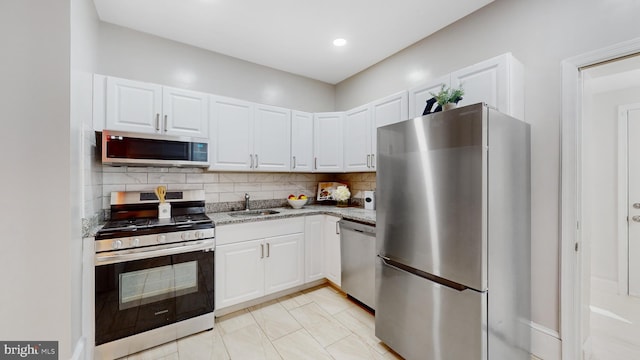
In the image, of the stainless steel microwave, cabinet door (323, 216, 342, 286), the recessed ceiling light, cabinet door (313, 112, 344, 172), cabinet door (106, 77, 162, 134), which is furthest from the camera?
cabinet door (313, 112, 344, 172)

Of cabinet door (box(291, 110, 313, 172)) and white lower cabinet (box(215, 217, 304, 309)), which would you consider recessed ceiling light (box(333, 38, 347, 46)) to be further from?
white lower cabinet (box(215, 217, 304, 309))

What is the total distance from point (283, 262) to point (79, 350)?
5.28 ft

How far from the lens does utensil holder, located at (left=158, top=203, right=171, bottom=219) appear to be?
237 centimetres

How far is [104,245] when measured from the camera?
1784mm

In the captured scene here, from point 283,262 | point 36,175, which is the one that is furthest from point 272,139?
point 36,175

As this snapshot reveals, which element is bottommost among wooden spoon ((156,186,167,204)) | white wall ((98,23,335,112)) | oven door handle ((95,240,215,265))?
oven door handle ((95,240,215,265))

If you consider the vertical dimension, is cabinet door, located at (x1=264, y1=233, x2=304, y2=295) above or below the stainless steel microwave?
below

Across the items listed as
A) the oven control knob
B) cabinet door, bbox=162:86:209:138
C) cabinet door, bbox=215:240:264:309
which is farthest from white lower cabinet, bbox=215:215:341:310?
cabinet door, bbox=162:86:209:138

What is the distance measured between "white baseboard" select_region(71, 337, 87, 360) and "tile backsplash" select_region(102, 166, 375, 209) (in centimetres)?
113

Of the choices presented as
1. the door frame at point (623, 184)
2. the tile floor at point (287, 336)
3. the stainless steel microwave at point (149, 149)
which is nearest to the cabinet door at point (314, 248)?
the tile floor at point (287, 336)

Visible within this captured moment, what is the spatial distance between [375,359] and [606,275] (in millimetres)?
3271

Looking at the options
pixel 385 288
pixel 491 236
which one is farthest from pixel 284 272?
pixel 491 236

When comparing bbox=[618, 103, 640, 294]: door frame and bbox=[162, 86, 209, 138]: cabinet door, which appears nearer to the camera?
bbox=[162, 86, 209, 138]: cabinet door

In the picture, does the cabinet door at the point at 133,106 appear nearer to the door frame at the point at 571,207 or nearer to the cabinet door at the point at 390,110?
the cabinet door at the point at 390,110
